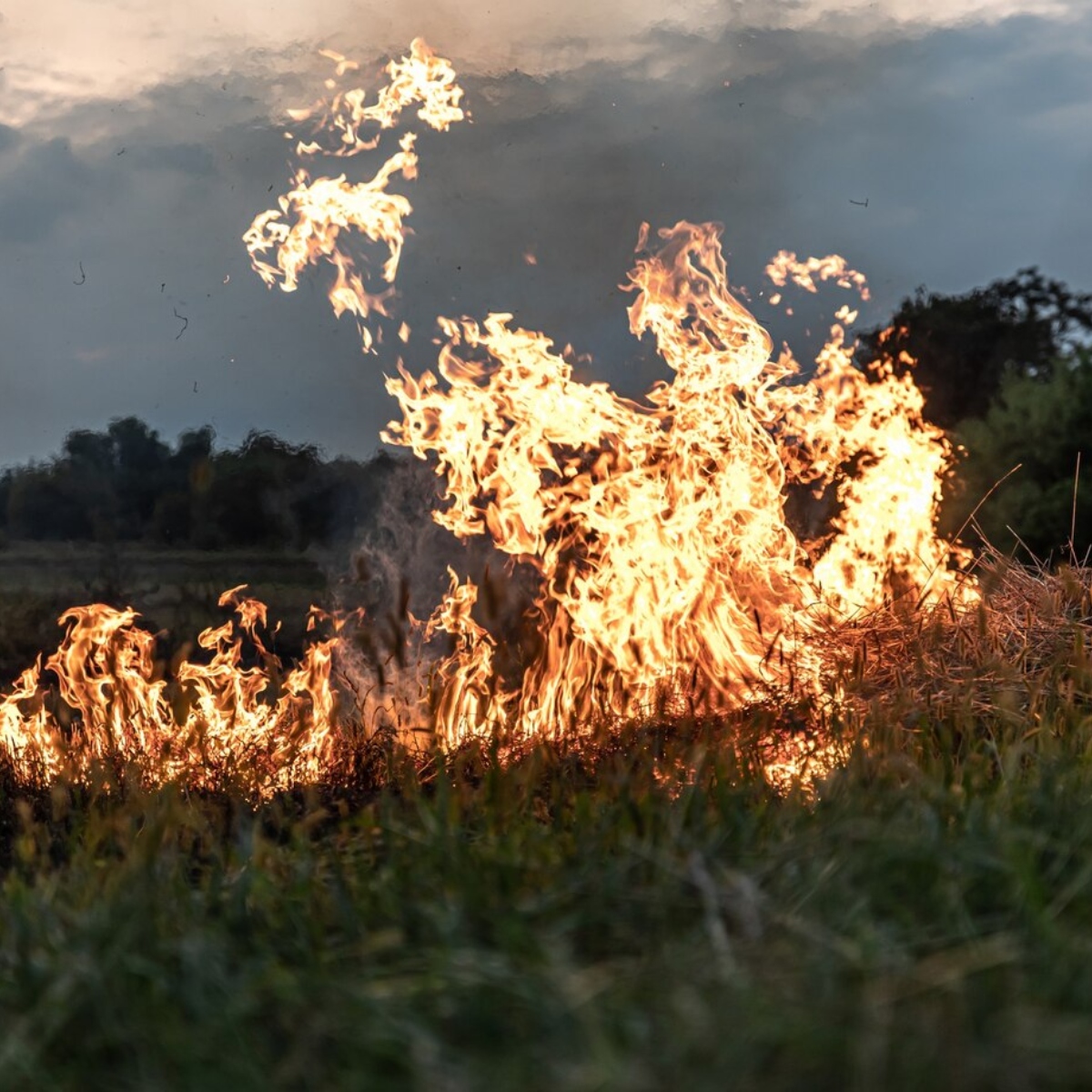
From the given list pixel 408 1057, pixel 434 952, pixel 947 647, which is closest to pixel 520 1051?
pixel 408 1057

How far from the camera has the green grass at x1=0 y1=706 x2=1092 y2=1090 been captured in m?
2.51

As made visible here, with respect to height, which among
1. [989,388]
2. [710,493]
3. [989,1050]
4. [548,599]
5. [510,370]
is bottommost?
[989,1050]

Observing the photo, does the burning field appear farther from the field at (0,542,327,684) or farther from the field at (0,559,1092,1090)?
the field at (0,542,327,684)

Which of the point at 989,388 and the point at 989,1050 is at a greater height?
the point at 989,388

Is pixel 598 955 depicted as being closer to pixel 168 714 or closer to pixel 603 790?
pixel 603 790

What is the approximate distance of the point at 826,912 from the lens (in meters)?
3.24

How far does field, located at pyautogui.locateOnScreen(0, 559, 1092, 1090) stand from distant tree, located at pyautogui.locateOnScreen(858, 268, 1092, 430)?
2701cm

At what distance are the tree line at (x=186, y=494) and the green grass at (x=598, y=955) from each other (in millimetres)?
21349

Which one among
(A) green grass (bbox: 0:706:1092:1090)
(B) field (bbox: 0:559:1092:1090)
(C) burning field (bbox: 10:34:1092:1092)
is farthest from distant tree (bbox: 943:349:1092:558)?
(A) green grass (bbox: 0:706:1092:1090)

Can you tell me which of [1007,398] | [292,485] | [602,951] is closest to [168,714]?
[602,951]

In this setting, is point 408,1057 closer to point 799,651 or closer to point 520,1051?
point 520,1051

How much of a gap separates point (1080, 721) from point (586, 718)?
247cm

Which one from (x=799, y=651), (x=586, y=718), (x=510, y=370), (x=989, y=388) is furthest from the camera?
(x=989, y=388)

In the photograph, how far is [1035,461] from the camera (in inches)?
1049
